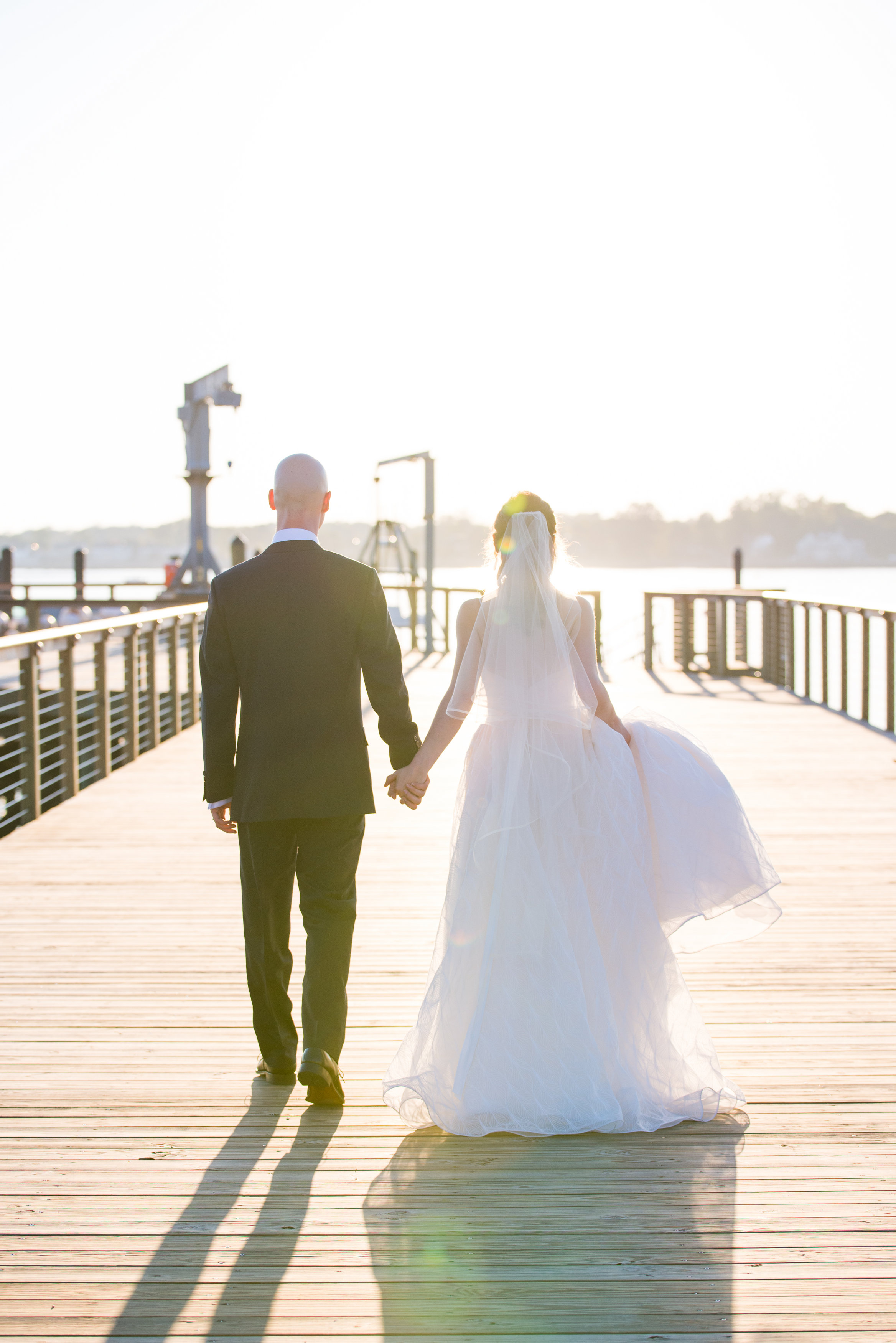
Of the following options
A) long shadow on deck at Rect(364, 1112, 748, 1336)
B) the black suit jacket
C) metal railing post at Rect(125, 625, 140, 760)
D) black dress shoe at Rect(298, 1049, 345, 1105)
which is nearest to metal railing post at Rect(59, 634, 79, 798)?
metal railing post at Rect(125, 625, 140, 760)

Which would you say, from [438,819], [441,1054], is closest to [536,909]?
[441,1054]

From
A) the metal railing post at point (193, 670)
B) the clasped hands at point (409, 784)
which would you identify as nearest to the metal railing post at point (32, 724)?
the metal railing post at point (193, 670)

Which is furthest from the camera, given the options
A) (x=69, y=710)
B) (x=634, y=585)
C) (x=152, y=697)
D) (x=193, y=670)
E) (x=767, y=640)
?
(x=634, y=585)

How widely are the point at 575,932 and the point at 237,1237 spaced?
94cm

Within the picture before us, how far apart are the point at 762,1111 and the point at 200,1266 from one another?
1.34 meters

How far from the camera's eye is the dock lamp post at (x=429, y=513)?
53.8 ft

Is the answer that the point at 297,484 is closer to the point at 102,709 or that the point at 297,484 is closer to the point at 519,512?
the point at 519,512

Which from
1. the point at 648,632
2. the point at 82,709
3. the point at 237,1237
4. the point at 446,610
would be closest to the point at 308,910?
the point at 237,1237

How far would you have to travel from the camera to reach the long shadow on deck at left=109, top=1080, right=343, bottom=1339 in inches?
75.8

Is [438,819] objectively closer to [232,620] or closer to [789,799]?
[789,799]

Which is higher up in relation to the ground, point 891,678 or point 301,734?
point 301,734

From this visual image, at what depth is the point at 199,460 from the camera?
18.3 metres

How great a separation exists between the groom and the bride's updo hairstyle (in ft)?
1.03

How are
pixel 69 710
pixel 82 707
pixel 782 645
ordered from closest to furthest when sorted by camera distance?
1. pixel 69 710
2. pixel 82 707
3. pixel 782 645
